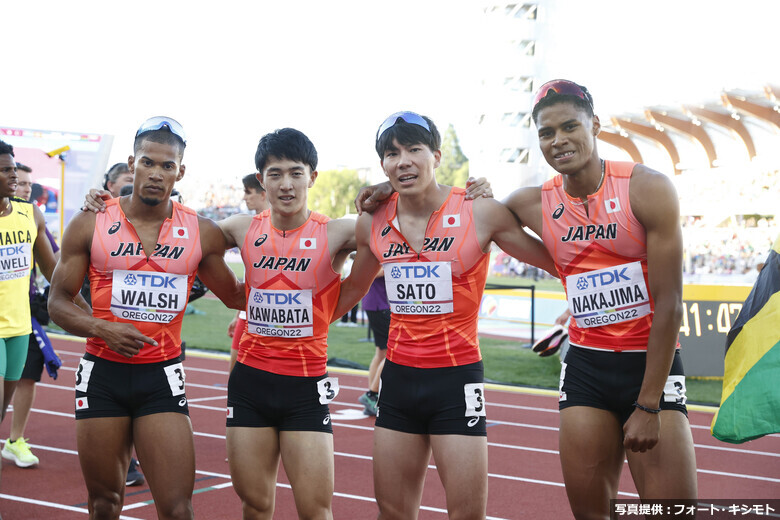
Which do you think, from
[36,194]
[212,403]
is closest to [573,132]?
[212,403]

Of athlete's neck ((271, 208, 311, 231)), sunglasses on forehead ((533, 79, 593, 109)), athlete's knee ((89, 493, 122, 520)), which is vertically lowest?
athlete's knee ((89, 493, 122, 520))

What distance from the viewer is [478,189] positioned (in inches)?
149

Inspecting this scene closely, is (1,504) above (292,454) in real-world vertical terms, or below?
below

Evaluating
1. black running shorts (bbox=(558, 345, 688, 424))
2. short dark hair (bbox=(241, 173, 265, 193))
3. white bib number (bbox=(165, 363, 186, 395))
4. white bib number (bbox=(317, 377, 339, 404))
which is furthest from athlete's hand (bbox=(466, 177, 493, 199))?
short dark hair (bbox=(241, 173, 265, 193))

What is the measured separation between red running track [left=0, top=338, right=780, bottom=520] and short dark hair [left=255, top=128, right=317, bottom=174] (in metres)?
Result: 2.65

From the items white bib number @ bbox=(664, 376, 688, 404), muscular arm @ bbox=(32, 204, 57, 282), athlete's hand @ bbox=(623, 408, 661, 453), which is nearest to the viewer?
athlete's hand @ bbox=(623, 408, 661, 453)

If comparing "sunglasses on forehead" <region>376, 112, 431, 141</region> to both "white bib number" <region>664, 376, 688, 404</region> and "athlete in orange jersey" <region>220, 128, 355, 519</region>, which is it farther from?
"white bib number" <region>664, 376, 688, 404</region>

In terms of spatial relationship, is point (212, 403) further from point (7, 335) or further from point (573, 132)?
point (573, 132)

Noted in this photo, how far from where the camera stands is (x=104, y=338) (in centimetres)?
352

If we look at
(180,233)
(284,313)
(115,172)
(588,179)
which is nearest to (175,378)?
(284,313)

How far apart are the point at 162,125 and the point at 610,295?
2279mm

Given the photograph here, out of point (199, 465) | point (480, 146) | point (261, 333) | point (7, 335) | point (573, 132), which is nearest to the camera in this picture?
point (573, 132)

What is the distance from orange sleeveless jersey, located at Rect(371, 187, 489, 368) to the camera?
358cm

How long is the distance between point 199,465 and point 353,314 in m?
11.3
